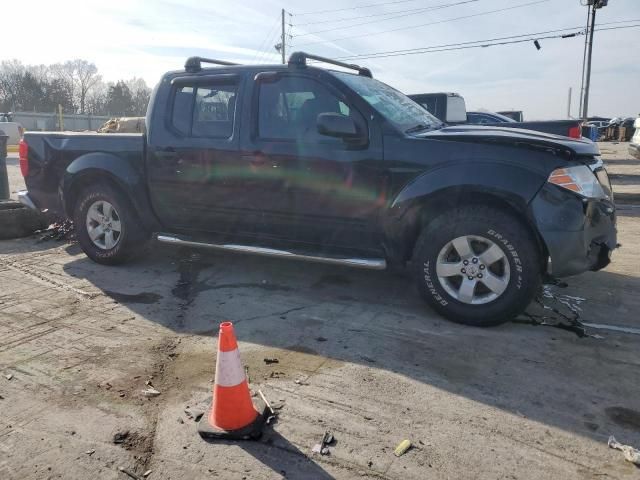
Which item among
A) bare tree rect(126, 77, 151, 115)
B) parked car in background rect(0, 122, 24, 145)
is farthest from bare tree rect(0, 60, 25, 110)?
parked car in background rect(0, 122, 24, 145)

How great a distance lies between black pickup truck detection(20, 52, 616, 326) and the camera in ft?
12.7

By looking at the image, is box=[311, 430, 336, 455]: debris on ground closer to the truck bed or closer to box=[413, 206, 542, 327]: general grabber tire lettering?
box=[413, 206, 542, 327]: general grabber tire lettering

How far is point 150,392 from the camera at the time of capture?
123 inches

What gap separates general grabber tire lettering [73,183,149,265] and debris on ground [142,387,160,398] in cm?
273

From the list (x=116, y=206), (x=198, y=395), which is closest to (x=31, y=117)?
(x=116, y=206)

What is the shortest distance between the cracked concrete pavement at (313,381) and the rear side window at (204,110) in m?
1.45

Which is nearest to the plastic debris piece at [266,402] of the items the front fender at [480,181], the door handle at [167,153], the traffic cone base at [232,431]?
the traffic cone base at [232,431]

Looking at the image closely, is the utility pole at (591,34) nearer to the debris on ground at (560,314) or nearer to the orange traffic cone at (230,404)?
the debris on ground at (560,314)

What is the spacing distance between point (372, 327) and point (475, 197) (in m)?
1.25

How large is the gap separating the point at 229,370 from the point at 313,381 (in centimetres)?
71

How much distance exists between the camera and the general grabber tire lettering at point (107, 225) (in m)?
5.54

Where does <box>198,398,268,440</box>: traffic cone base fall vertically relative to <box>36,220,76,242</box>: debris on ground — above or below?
below

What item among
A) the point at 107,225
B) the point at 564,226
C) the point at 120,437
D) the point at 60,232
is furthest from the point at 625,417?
the point at 60,232

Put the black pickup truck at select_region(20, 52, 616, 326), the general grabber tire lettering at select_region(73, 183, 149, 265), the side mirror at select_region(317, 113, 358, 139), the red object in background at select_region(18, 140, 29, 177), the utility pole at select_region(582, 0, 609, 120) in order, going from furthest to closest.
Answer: the utility pole at select_region(582, 0, 609, 120)
the red object in background at select_region(18, 140, 29, 177)
the general grabber tire lettering at select_region(73, 183, 149, 265)
the side mirror at select_region(317, 113, 358, 139)
the black pickup truck at select_region(20, 52, 616, 326)
